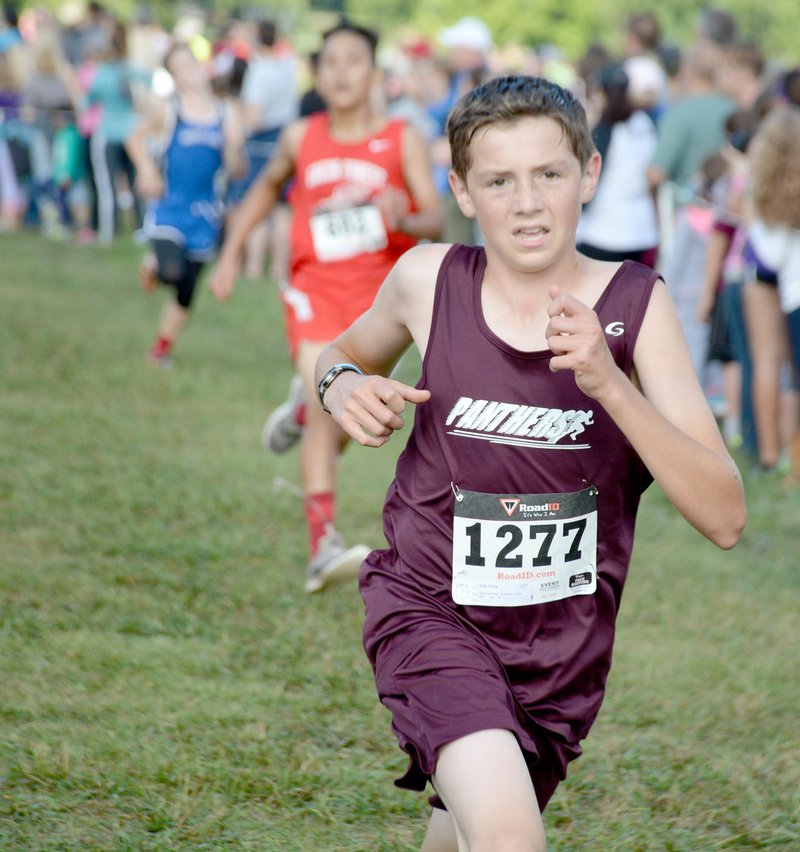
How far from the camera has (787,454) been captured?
8.05m

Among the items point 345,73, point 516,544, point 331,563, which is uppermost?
point 345,73

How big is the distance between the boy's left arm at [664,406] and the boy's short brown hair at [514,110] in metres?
0.37

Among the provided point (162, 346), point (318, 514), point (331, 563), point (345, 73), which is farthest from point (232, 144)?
point (331, 563)

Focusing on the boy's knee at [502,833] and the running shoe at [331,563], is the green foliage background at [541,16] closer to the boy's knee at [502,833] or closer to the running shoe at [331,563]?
the running shoe at [331,563]

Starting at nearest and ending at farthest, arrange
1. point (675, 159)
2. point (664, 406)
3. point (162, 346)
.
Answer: point (664, 406), point (675, 159), point (162, 346)

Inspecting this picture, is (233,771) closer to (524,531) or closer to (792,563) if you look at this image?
(524,531)

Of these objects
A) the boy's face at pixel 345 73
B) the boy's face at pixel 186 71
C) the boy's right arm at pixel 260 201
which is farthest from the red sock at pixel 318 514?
the boy's face at pixel 186 71

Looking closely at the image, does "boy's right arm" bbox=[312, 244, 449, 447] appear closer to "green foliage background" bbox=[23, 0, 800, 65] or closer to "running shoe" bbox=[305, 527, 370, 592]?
"running shoe" bbox=[305, 527, 370, 592]

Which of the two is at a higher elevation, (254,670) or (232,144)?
(232,144)

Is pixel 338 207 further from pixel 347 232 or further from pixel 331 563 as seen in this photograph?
pixel 331 563

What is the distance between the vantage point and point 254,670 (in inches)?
182

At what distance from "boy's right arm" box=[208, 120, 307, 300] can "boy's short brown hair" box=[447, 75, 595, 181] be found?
313cm

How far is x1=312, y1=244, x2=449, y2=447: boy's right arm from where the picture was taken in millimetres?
2633

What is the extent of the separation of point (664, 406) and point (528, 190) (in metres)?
0.51
